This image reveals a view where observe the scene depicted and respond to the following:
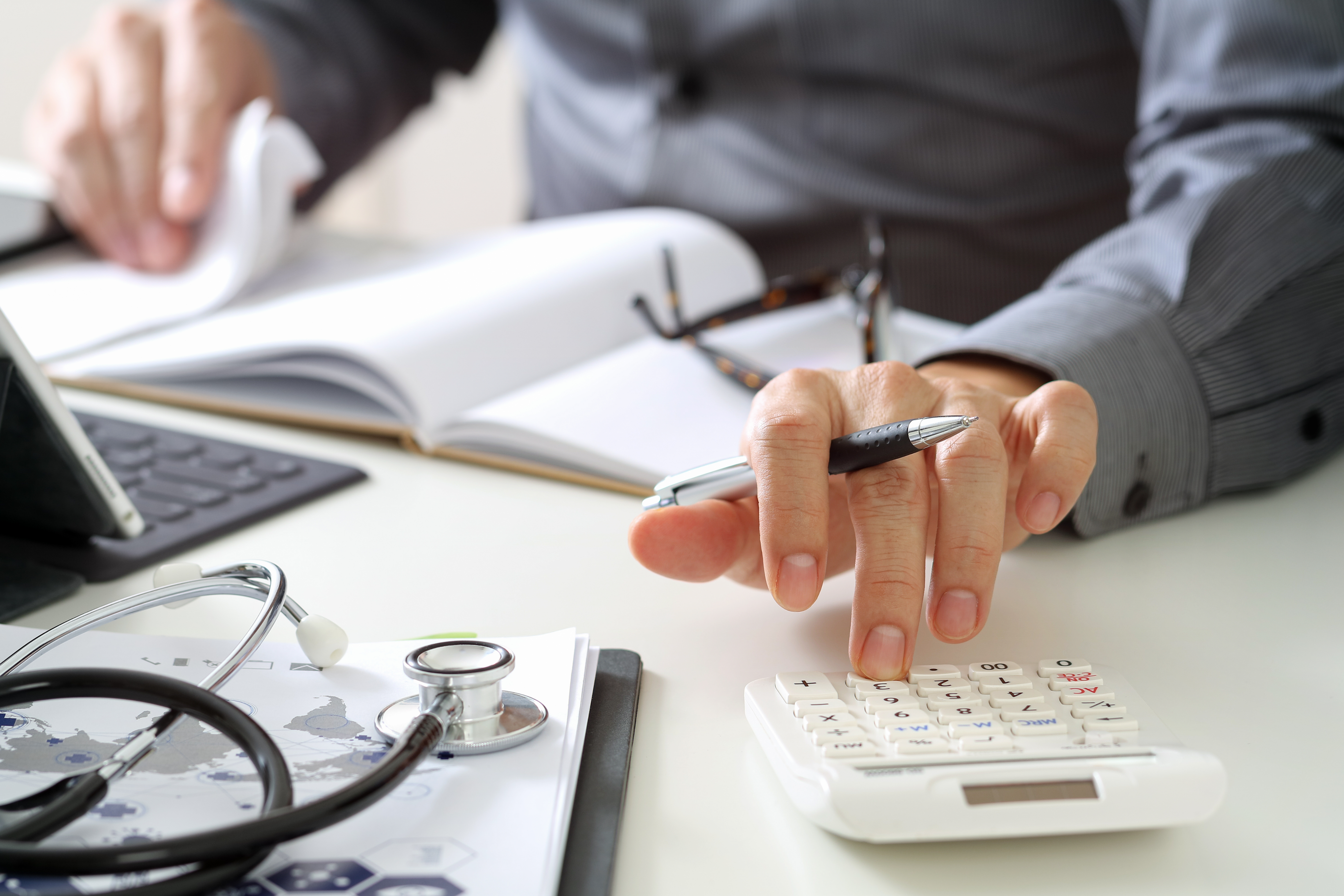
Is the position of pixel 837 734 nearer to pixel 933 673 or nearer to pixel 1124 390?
pixel 933 673

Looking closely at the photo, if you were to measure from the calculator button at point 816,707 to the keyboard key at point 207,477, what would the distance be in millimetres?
384

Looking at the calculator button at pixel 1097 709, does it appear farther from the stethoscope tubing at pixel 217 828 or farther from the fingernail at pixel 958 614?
the stethoscope tubing at pixel 217 828

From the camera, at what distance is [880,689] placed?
1.32ft

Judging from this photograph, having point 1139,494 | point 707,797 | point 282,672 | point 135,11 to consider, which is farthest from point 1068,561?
point 135,11

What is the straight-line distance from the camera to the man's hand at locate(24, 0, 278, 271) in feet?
3.26

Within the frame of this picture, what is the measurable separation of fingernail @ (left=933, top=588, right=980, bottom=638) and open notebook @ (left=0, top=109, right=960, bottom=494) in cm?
24

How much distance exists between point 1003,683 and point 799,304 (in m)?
0.57

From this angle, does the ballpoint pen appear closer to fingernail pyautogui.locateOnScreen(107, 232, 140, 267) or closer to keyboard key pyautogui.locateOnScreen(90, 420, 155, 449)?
keyboard key pyautogui.locateOnScreen(90, 420, 155, 449)

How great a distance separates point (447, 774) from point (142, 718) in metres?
0.12

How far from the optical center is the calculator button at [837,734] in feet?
1.18

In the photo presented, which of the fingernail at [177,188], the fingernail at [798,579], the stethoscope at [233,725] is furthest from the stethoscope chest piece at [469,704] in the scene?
the fingernail at [177,188]

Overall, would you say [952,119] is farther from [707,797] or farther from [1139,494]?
[707,797]

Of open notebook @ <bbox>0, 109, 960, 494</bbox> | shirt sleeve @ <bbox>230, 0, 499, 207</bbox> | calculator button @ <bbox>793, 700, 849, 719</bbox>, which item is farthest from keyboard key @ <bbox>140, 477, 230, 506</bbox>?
shirt sleeve @ <bbox>230, 0, 499, 207</bbox>

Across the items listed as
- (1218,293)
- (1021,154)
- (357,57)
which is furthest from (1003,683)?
(357,57)
